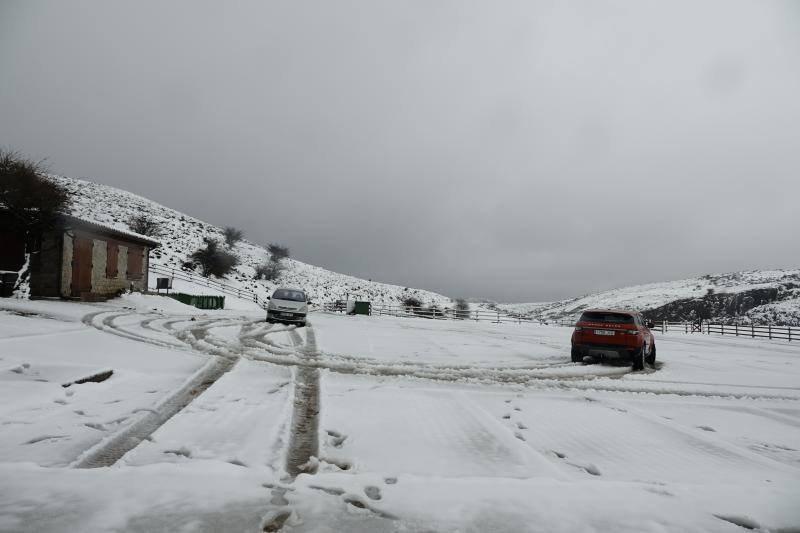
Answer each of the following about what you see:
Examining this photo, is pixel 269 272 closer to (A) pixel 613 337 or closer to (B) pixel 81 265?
(B) pixel 81 265

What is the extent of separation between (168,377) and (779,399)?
9962 mm

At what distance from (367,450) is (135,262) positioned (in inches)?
1055

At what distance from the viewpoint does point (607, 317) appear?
10.5 meters

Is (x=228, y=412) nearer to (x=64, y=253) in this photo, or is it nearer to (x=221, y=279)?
(x=64, y=253)

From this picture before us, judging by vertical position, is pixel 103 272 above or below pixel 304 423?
above

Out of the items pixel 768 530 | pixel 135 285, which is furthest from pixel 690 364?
pixel 135 285

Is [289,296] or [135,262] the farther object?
[135,262]

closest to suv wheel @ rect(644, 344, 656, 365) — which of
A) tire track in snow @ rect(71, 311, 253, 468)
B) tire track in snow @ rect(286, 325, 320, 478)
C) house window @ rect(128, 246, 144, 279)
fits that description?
tire track in snow @ rect(286, 325, 320, 478)

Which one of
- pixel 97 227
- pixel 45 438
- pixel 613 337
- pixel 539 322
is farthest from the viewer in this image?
pixel 539 322

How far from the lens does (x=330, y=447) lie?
360cm

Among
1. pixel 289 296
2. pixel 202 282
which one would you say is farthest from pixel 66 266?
pixel 202 282

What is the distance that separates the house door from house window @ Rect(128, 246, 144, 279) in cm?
365

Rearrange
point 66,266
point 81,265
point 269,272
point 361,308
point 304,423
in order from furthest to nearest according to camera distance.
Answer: point 269,272 < point 361,308 < point 81,265 < point 66,266 < point 304,423

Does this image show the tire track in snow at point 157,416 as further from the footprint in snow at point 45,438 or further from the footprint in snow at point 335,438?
the footprint in snow at point 335,438
